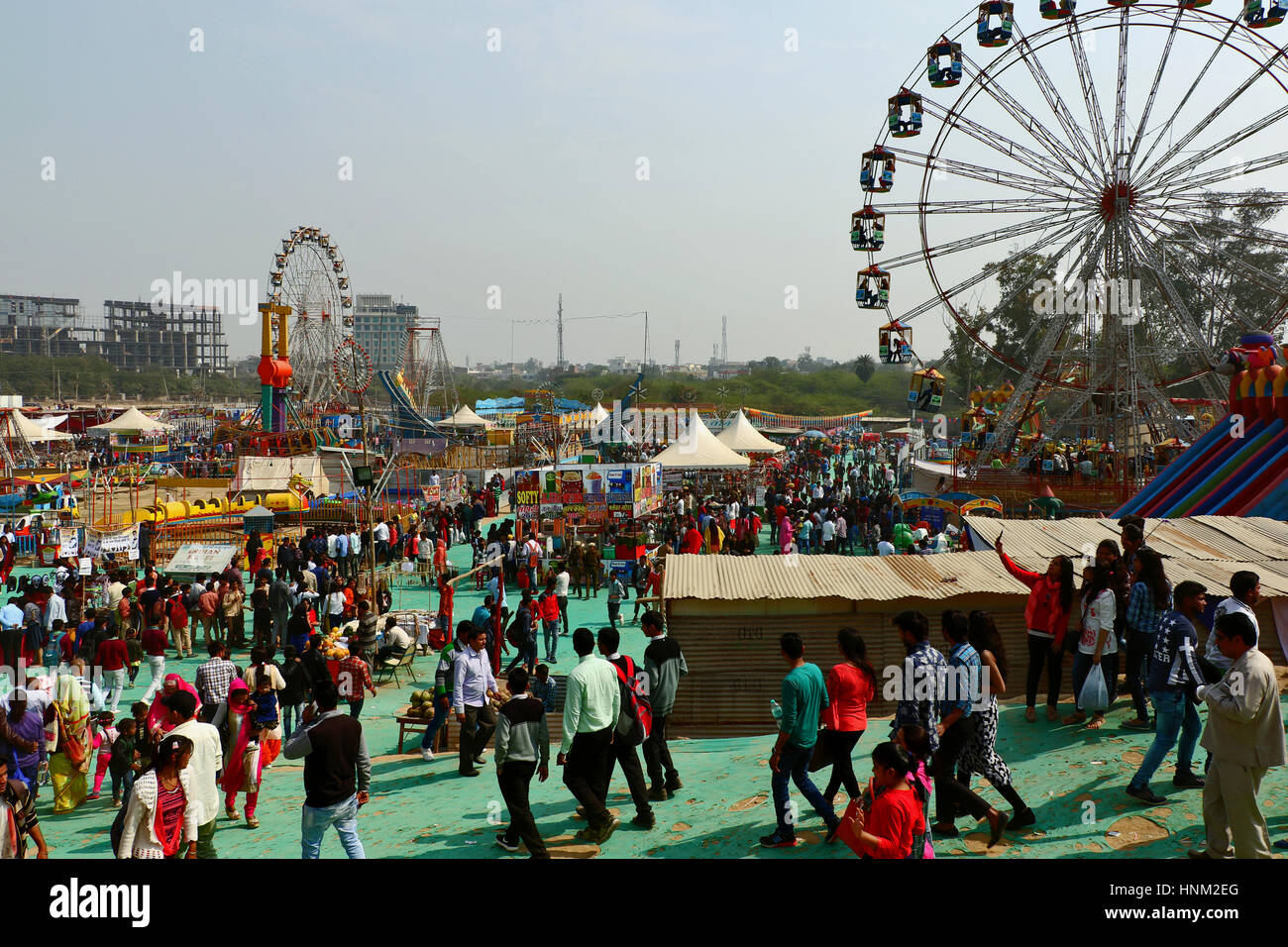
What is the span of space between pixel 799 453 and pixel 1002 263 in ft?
50.1

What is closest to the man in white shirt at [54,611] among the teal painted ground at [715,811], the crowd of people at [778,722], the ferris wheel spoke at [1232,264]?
the crowd of people at [778,722]

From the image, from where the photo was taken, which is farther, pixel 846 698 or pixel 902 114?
pixel 902 114

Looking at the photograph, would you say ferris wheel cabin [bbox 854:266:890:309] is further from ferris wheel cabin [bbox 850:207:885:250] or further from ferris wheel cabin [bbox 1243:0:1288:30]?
ferris wheel cabin [bbox 1243:0:1288:30]

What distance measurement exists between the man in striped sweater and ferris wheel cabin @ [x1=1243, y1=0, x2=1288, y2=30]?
22.4 meters

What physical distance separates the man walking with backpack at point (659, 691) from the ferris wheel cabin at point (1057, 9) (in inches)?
819

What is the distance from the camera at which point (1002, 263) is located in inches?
924

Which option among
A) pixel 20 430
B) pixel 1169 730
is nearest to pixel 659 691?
pixel 1169 730

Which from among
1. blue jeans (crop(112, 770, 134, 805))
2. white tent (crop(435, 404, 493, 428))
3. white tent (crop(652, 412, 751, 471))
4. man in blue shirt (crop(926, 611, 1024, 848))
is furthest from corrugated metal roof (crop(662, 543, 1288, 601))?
white tent (crop(435, 404, 493, 428))

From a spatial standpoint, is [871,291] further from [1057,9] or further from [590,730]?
[590,730]

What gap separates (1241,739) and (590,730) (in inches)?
125

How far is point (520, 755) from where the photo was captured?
5.46 metres

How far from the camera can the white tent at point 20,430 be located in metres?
37.5
